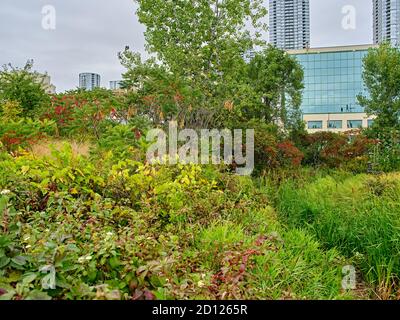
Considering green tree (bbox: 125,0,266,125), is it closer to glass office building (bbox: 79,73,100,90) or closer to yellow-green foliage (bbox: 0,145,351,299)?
glass office building (bbox: 79,73,100,90)

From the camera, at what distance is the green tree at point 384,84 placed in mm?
14695

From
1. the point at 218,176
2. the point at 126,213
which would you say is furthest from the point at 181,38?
the point at 126,213

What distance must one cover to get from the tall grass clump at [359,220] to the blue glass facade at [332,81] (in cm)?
3538

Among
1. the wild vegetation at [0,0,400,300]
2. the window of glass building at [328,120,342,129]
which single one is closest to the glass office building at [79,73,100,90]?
the wild vegetation at [0,0,400,300]

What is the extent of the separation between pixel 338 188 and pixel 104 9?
4925 millimetres

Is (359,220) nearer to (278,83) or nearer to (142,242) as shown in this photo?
(142,242)

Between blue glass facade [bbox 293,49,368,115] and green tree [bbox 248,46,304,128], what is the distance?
25.1 metres

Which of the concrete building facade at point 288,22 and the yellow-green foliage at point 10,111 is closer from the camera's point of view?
the yellow-green foliage at point 10,111

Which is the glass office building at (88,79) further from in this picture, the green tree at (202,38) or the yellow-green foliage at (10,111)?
the yellow-green foliage at (10,111)

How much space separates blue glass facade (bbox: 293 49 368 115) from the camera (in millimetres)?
39594

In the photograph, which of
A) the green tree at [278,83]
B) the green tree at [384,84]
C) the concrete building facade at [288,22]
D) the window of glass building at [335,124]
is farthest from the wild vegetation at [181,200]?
the window of glass building at [335,124]

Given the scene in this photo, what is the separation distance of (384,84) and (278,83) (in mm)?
4073
